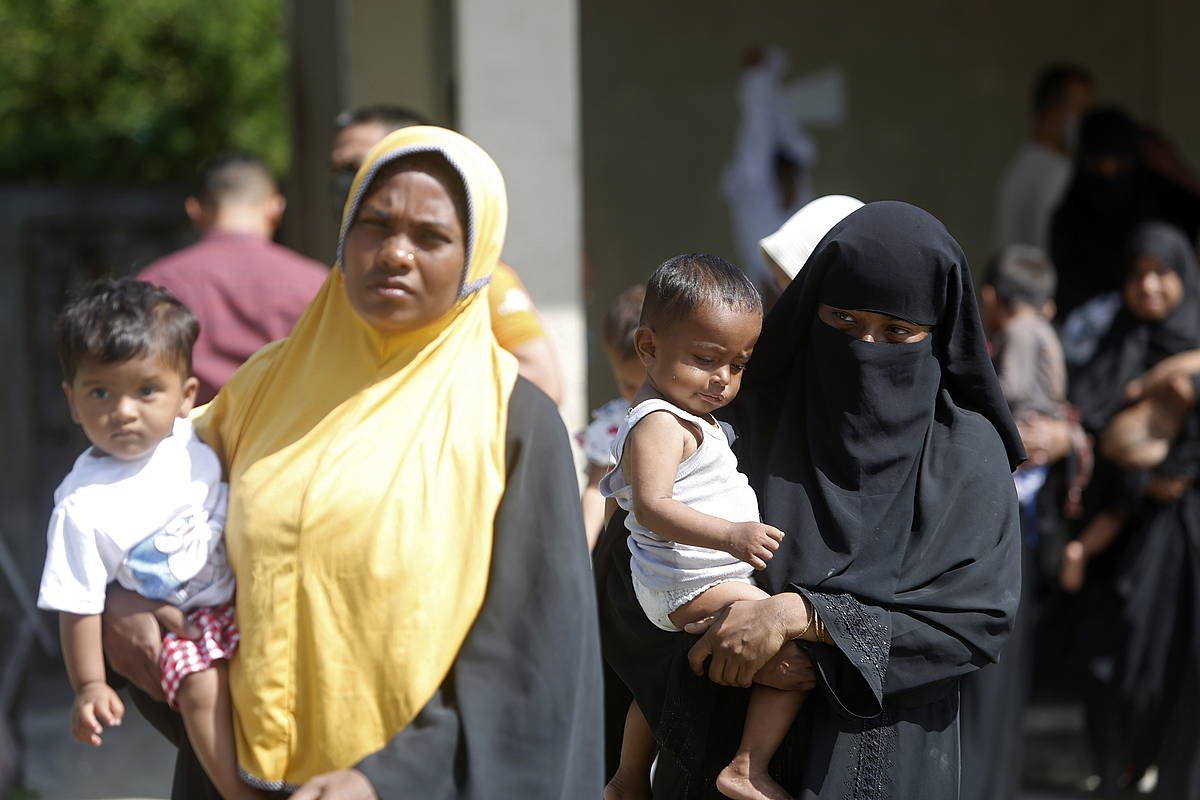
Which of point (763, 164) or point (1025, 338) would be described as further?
point (763, 164)

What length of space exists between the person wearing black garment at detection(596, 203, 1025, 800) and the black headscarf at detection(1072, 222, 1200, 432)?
9.38 feet

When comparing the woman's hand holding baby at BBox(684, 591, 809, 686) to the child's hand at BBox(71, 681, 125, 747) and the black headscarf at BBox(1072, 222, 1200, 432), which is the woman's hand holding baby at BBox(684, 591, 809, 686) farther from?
the black headscarf at BBox(1072, 222, 1200, 432)

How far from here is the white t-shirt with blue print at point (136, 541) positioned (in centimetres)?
256

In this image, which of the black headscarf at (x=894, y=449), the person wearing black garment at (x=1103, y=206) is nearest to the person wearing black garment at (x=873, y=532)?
the black headscarf at (x=894, y=449)

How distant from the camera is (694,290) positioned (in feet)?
8.49

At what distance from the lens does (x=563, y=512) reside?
2.48 metres

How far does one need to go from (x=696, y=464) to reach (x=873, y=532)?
0.31 m

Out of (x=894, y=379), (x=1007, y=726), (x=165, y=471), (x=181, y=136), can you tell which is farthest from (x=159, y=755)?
(x=181, y=136)

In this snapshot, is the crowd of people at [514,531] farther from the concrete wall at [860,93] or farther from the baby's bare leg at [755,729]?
the concrete wall at [860,93]

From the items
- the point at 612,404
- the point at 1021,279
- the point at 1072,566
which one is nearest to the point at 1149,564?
the point at 1072,566

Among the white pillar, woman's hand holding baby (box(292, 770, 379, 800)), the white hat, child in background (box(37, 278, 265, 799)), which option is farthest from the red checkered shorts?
the white pillar

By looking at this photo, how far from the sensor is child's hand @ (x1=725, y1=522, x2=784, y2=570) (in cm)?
245

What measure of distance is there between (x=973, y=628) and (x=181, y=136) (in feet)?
31.2

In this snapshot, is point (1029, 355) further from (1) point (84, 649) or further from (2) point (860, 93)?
(2) point (860, 93)
